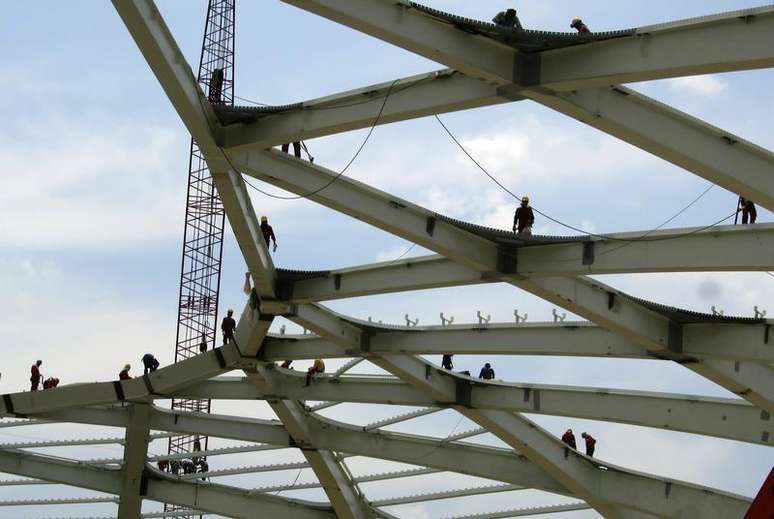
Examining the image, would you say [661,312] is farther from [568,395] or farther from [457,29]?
[457,29]

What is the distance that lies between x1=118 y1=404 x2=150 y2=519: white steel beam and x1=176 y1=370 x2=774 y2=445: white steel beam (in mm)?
5664

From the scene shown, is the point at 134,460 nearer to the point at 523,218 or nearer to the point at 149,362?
the point at 149,362

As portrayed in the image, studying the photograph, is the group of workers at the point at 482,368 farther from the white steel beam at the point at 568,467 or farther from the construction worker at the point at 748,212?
the construction worker at the point at 748,212

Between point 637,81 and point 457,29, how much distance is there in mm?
2581

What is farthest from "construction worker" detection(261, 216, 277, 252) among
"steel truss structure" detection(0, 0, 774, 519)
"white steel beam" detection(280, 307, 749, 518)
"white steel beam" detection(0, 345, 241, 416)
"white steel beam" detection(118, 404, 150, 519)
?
"white steel beam" detection(118, 404, 150, 519)

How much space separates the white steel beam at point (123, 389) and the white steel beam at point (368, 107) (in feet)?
39.1

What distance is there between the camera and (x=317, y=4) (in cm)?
1828

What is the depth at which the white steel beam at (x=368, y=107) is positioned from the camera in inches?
782

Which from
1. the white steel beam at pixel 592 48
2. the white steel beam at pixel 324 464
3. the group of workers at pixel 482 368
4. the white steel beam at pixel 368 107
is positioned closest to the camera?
the white steel beam at pixel 592 48

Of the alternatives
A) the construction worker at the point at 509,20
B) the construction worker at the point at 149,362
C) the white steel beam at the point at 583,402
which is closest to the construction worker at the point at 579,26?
the construction worker at the point at 509,20

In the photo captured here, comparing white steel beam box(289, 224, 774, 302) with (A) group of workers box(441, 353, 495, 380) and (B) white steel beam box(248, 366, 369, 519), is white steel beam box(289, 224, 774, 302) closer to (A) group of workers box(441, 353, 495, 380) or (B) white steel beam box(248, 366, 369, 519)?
(A) group of workers box(441, 353, 495, 380)

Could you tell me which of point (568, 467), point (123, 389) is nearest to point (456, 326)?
point (568, 467)

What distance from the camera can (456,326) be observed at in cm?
3016

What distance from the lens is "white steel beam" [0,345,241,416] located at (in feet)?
115
